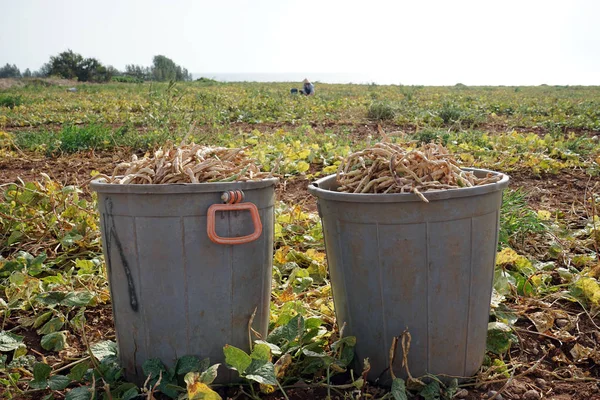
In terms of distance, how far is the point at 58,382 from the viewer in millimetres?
1757

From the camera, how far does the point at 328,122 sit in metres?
9.87

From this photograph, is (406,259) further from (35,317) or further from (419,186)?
(35,317)

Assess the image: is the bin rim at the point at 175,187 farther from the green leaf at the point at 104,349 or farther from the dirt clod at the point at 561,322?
the dirt clod at the point at 561,322

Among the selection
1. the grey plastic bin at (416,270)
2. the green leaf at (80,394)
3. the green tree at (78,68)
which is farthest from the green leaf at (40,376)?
the green tree at (78,68)

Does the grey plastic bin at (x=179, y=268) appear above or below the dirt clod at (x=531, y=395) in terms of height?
above

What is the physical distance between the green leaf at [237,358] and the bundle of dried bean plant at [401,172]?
0.61 meters

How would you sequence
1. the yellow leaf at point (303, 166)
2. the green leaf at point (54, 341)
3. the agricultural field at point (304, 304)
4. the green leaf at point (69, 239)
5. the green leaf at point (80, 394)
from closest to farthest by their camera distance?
1. the green leaf at point (80, 394)
2. the agricultural field at point (304, 304)
3. the green leaf at point (54, 341)
4. the green leaf at point (69, 239)
5. the yellow leaf at point (303, 166)

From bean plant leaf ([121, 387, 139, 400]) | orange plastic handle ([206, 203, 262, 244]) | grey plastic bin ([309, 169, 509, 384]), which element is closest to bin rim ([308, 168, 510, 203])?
grey plastic bin ([309, 169, 509, 384])

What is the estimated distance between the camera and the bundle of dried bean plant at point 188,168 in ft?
5.63

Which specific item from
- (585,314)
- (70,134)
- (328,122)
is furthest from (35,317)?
(328,122)

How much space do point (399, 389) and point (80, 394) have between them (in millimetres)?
986

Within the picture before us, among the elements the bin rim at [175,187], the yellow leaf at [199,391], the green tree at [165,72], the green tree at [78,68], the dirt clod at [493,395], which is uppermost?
the green tree at [78,68]

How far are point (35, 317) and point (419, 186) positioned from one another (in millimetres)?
1750

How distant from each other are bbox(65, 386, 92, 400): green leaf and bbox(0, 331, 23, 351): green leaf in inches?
17.9
